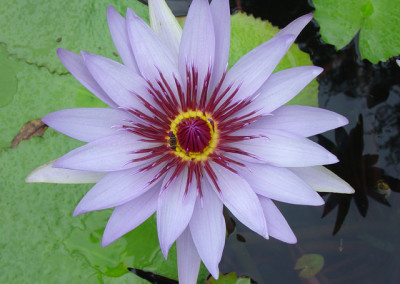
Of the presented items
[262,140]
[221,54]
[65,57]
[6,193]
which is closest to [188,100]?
[221,54]

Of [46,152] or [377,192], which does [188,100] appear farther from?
[377,192]

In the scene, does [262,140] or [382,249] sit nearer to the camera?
[262,140]

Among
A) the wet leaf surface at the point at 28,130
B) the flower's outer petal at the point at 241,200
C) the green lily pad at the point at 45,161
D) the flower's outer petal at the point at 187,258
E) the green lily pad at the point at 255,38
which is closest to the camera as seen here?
the flower's outer petal at the point at 241,200

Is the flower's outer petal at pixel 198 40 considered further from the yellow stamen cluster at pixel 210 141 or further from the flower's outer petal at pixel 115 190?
the flower's outer petal at pixel 115 190

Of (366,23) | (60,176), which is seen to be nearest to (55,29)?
(60,176)

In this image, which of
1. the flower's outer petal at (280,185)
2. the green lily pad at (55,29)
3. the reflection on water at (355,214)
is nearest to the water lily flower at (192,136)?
the flower's outer petal at (280,185)

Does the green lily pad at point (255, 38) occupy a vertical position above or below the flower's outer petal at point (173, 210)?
above
